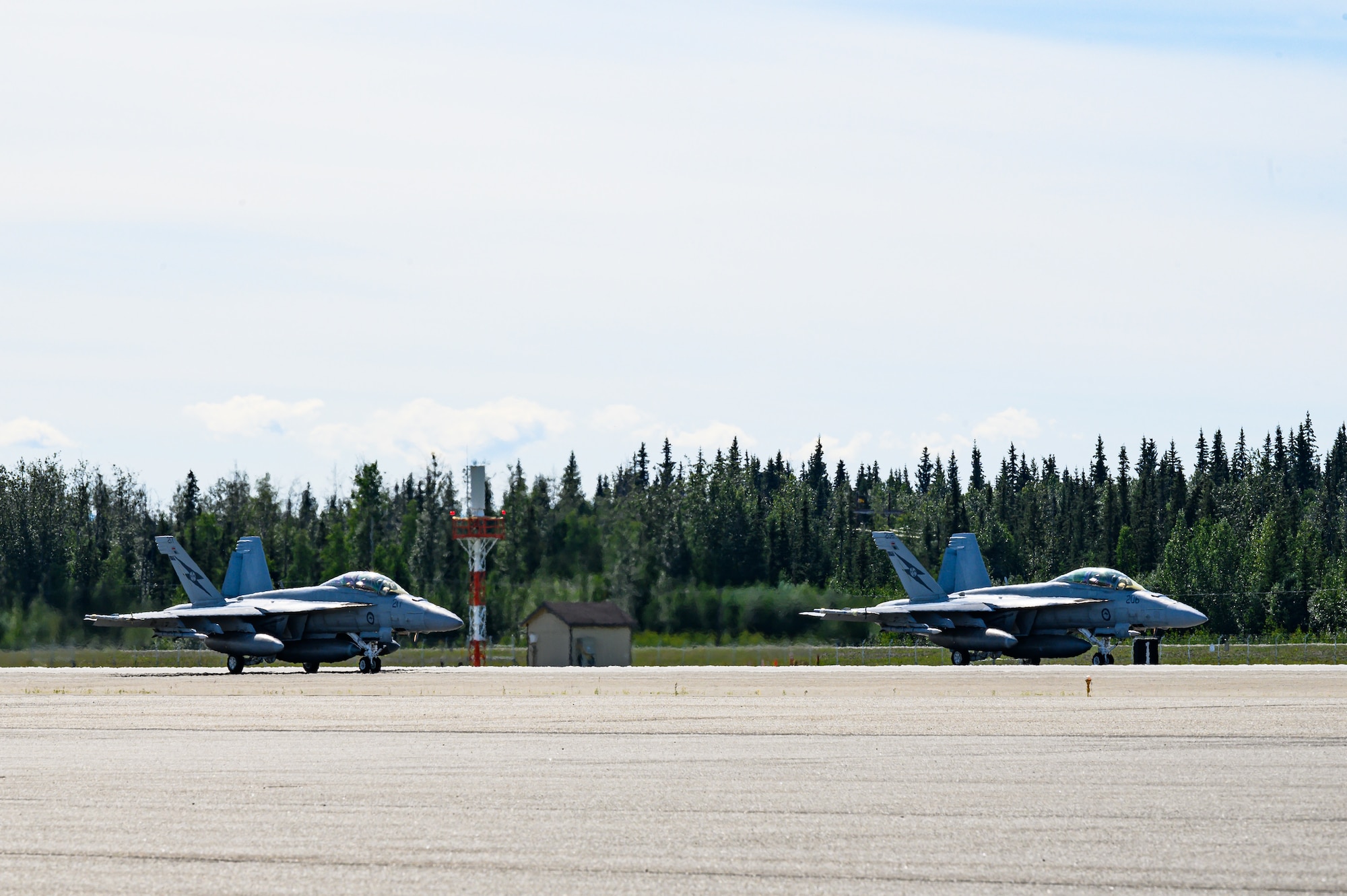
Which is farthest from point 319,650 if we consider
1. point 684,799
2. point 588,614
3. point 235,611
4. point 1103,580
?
point 684,799

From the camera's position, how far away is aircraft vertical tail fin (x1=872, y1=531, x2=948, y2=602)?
2275 inches

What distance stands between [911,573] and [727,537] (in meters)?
14.3

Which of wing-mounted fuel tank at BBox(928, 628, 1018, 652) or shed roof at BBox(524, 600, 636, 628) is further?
shed roof at BBox(524, 600, 636, 628)

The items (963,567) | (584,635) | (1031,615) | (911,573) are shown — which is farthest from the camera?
(584,635)

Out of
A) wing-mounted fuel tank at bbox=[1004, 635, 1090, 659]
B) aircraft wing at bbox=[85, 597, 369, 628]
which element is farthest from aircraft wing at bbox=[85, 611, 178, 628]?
wing-mounted fuel tank at bbox=[1004, 635, 1090, 659]

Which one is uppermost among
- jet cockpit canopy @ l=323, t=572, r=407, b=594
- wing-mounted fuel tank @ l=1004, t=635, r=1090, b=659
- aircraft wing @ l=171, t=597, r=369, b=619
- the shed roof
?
jet cockpit canopy @ l=323, t=572, r=407, b=594

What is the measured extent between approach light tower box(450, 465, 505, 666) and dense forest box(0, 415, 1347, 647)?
8.95 ft

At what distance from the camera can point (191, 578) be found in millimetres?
53562

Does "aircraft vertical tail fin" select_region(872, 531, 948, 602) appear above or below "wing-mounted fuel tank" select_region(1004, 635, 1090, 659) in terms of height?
above

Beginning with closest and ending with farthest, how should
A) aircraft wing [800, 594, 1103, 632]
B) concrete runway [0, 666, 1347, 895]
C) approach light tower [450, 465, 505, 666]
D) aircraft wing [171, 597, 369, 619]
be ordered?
concrete runway [0, 666, 1347, 895], aircraft wing [171, 597, 369, 619], aircraft wing [800, 594, 1103, 632], approach light tower [450, 465, 505, 666]

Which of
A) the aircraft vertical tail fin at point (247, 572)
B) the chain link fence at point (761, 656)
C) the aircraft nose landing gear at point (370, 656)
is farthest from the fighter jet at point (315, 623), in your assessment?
the chain link fence at point (761, 656)

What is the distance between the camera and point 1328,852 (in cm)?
1022

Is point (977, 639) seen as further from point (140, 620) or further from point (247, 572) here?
point (140, 620)

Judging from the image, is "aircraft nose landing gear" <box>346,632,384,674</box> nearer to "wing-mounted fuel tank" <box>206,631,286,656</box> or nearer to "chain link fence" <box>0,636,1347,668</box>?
"wing-mounted fuel tank" <box>206,631,286,656</box>
